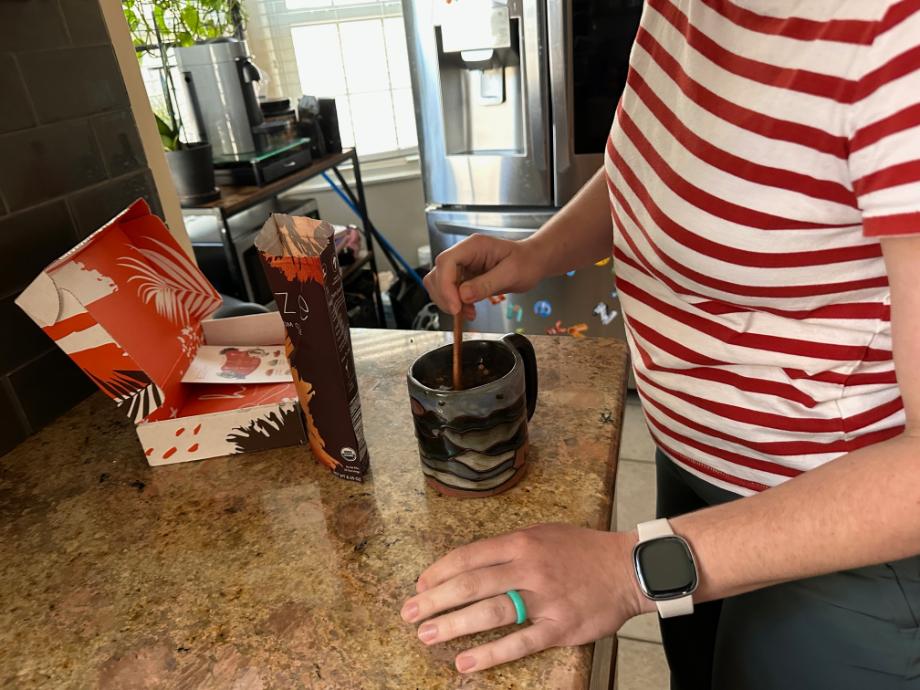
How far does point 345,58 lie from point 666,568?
8.99 ft

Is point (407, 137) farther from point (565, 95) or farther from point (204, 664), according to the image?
point (204, 664)

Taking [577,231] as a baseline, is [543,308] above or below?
below

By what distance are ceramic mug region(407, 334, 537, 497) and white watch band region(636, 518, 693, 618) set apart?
147 millimetres

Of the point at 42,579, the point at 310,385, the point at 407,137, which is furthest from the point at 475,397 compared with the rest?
the point at 407,137

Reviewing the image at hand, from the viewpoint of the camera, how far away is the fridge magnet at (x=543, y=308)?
217 centimetres

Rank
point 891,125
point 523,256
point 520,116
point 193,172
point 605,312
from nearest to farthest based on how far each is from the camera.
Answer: point 891,125 < point 523,256 < point 193,172 < point 520,116 < point 605,312

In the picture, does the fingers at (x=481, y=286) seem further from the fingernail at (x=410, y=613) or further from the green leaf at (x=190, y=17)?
the green leaf at (x=190, y=17)

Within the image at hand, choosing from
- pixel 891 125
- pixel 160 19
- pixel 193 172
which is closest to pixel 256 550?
pixel 891 125

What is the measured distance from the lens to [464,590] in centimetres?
52

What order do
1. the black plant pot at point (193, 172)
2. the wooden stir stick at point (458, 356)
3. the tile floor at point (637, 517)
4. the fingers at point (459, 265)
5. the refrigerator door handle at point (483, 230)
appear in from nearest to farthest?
the wooden stir stick at point (458, 356), the fingers at point (459, 265), the tile floor at point (637, 517), the black plant pot at point (193, 172), the refrigerator door handle at point (483, 230)

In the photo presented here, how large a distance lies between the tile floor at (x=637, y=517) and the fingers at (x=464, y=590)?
0.62 m

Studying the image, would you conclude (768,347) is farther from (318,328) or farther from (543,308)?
(543,308)

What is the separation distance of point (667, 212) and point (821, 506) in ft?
0.93

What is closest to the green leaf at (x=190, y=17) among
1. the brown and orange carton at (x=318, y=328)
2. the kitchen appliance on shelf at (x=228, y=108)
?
the kitchen appliance on shelf at (x=228, y=108)
